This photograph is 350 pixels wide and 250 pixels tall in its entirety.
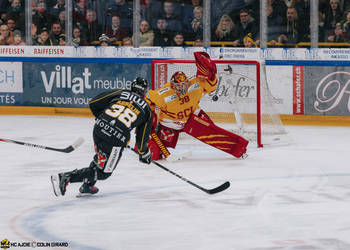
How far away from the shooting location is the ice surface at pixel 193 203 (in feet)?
14.7

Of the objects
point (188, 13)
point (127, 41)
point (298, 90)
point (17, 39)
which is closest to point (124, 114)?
point (298, 90)

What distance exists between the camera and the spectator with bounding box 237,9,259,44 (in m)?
11.0

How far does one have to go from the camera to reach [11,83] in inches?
482

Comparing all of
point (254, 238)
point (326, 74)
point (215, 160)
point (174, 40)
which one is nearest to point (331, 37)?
point (326, 74)

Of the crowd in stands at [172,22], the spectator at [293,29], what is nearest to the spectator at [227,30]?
the crowd in stands at [172,22]

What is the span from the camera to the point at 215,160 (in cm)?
786

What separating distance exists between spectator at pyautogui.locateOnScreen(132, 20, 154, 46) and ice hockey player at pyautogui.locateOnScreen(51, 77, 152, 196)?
19.7ft

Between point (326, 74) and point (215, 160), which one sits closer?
point (215, 160)

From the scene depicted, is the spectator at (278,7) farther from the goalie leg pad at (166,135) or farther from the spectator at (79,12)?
the goalie leg pad at (166,135)

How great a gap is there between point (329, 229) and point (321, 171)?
2387mm

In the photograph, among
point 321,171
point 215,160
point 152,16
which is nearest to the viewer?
point 321,171

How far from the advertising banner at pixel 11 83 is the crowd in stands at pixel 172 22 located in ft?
1.41

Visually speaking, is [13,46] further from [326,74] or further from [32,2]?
[326,74]

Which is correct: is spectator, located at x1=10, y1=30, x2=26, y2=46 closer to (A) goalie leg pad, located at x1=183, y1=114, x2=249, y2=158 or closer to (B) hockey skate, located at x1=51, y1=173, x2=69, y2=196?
(A) goalie leg pad, located at x1=183, y1=114, x2=249, y2=158
